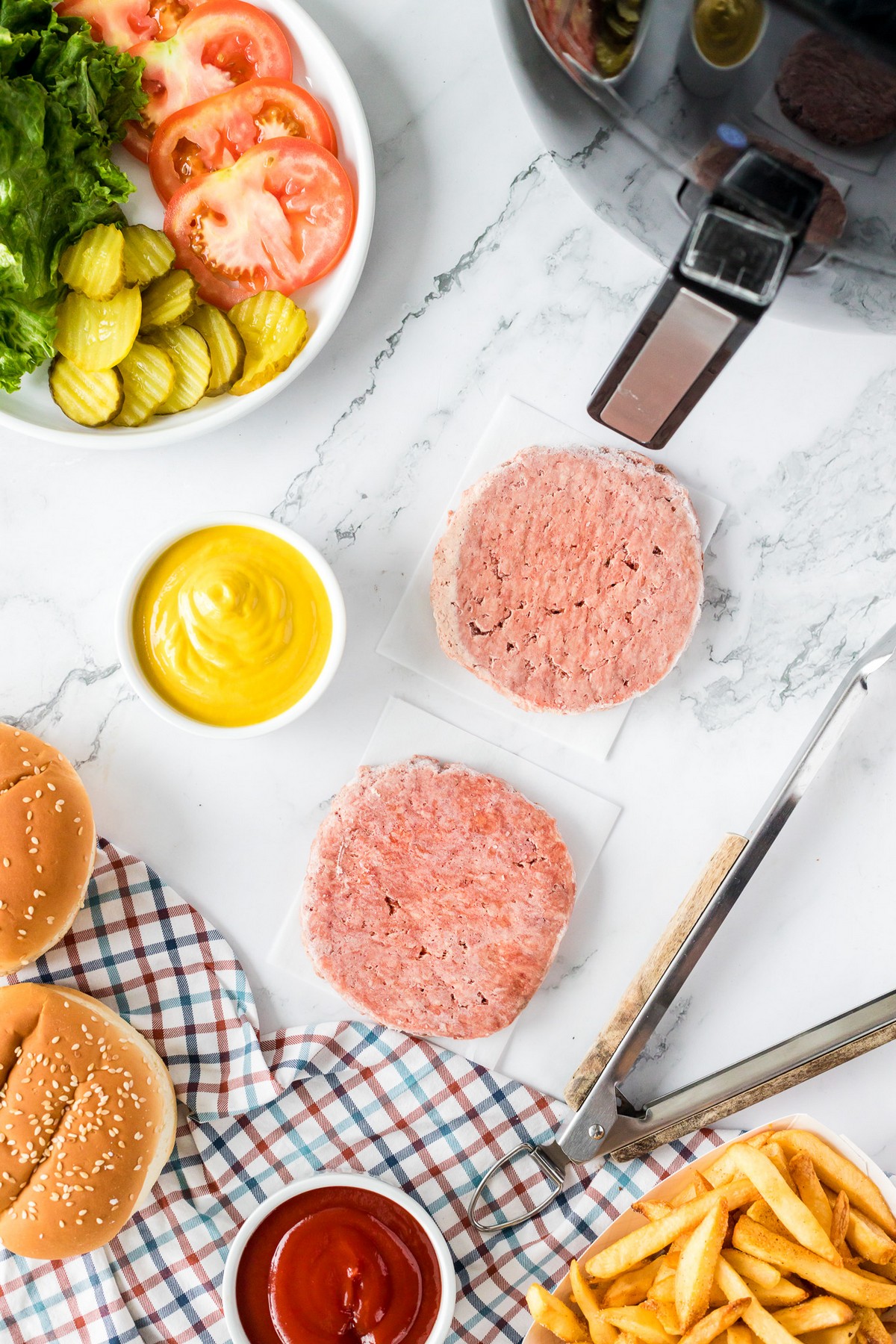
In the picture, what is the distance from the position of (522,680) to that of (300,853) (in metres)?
0.53

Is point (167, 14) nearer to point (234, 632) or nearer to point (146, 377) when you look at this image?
point (146, 377)

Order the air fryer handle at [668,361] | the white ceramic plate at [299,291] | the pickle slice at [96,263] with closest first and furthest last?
the air fryer handle at [668,361]
the pickle slice at [96,263]
the white ceramic plate at [299,291]

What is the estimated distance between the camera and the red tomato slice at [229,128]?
5.64 feet

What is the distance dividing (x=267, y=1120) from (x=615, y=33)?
5.91 ft

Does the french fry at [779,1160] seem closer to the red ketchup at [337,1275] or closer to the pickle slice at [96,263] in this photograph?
the red ketchup at [337,1275]

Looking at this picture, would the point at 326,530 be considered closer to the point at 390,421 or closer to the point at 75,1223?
the point at 390,421

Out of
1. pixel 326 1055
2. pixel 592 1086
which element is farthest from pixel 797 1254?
pixel 326 1055

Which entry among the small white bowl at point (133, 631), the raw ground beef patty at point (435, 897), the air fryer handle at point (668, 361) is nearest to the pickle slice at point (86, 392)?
the small white bowl at point (133, 631)

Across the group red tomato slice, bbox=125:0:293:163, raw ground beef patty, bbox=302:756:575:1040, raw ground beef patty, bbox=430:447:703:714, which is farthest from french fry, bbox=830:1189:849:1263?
red tomato slice, bbox=125:0:293:163

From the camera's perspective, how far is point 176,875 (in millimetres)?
1991

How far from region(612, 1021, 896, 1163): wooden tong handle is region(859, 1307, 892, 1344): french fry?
1.12ft

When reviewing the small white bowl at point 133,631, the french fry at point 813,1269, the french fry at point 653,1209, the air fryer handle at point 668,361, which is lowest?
the french fry at point 653,1209

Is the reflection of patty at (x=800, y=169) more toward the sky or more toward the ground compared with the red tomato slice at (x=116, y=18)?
more toward the sky

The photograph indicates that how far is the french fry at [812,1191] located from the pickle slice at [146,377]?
1.65 m
